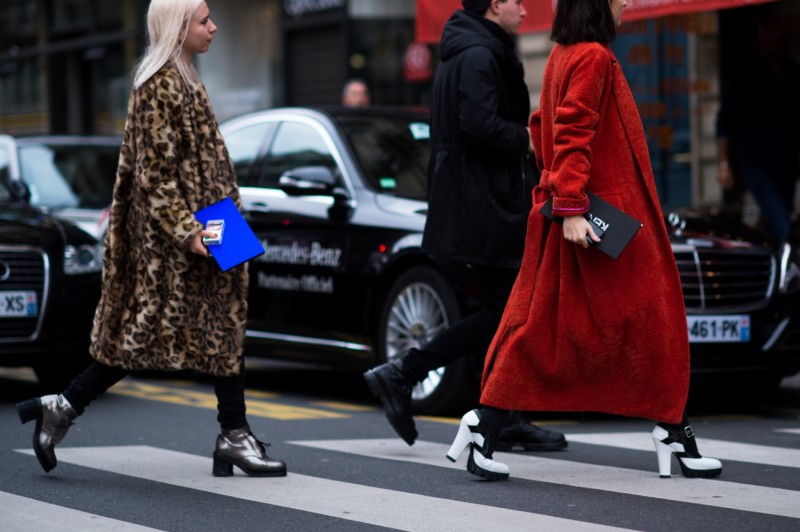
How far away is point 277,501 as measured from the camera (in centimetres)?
533

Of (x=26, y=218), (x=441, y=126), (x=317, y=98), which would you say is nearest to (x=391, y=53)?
(x=317, y=98)

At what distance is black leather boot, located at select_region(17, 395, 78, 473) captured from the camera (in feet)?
19.2

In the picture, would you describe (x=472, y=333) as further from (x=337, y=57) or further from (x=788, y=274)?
(x=337, y=57)

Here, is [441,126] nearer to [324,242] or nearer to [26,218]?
[324,242]

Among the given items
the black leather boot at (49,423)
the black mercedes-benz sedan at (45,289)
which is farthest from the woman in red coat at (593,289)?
the black mercedes-benz sedan at (45,289)

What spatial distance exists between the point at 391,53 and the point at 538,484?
480 inches

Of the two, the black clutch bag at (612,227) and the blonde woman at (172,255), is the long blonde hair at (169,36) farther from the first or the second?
the black clutch bag at (612,227)

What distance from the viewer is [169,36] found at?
580 centimetres

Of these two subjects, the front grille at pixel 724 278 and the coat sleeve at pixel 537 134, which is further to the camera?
the front grille at pixel 724 278

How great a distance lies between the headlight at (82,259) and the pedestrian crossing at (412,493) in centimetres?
213

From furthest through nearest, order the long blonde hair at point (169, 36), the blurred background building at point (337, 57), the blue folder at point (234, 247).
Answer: the blurred background building at point (337, 57), the long blonde hair at point (169, 36), the blue folder at point (234, 247)

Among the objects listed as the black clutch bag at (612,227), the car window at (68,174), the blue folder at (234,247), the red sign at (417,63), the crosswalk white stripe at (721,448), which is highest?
the red sign at (417,63)

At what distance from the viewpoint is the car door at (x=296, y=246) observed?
836 cm

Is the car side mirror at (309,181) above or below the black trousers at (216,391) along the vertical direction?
above
